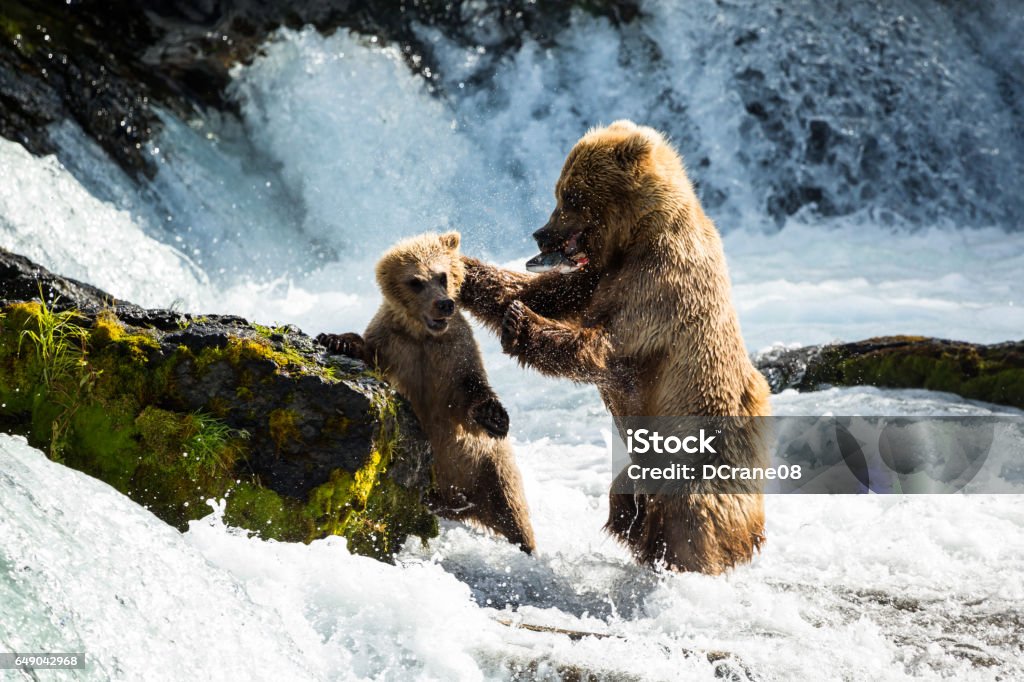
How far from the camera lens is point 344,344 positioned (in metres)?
4.95

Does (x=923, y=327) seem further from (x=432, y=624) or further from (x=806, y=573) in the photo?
(x=432, y=624)

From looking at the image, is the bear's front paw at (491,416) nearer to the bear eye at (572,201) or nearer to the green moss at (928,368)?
the bear eye at (572,201)

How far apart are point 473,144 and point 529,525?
9.11 metres

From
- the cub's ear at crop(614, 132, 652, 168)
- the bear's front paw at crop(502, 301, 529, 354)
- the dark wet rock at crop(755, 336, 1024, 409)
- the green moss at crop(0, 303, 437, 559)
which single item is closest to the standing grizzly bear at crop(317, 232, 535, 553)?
the bear's front paw at crop(502, 301, 529, 354)

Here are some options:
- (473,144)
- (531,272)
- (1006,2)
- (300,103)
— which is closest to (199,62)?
(300,103)

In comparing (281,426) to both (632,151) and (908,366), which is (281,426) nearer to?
(632,151)

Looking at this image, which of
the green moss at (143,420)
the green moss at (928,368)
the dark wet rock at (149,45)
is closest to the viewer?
the green moss at (143,420)

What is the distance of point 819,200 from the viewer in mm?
15773

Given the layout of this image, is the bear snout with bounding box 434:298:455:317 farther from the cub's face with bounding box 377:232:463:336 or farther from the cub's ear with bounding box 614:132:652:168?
the cub's ear with bounding box 614:132:652:168

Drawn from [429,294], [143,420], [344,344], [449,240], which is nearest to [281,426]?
[143,420]

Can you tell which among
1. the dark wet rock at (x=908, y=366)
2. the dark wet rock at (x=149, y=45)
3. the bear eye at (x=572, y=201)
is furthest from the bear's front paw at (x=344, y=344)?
the dark wet rock at (x=149, y=45)

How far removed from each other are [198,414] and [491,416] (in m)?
1.34

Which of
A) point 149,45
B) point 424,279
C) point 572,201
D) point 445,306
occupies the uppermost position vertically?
point 149,45

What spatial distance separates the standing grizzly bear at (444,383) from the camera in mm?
5133
